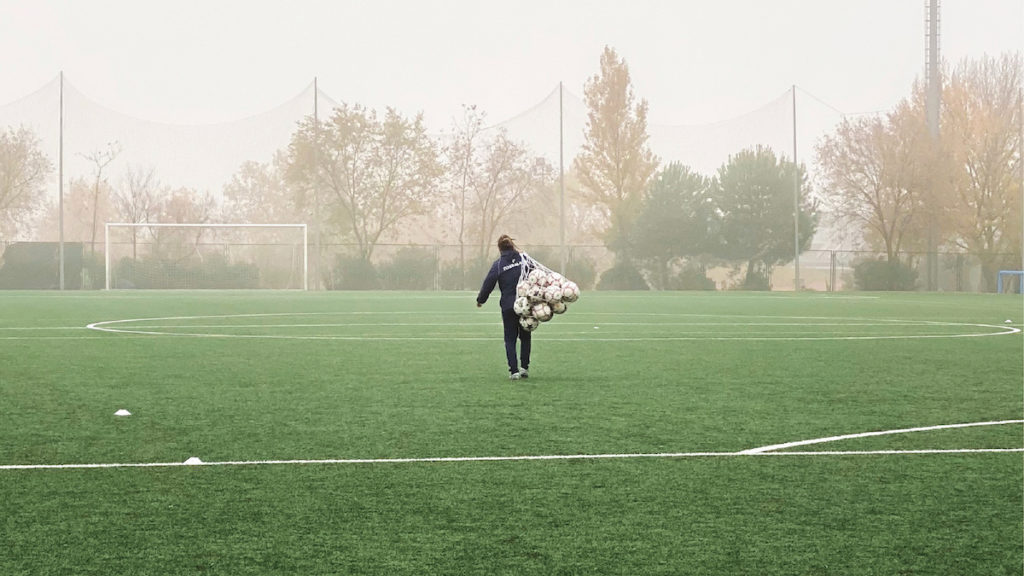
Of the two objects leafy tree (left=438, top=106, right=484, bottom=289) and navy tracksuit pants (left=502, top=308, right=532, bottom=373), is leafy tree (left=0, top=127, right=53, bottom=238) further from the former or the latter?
navy tracksuit pants (left=502, top=308, right=532, bottom=373)

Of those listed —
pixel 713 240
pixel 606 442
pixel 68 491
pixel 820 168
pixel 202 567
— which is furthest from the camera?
pixel 820 168

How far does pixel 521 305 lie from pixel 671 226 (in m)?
44.4

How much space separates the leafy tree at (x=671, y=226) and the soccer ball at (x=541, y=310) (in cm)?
4326

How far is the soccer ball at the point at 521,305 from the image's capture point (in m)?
11.9

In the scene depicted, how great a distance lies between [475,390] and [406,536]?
574 centimetres

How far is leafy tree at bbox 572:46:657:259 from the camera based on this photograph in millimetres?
60250

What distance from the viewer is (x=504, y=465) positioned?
7.14 meters

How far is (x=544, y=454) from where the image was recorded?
7.53 metres

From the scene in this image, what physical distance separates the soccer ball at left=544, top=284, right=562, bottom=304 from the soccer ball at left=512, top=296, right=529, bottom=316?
183 millimetres

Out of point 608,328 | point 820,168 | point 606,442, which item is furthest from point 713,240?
point 606,442

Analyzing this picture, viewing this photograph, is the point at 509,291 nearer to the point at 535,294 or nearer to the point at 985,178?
the point at 535,294

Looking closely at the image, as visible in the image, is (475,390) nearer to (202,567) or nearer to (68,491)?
(68,491)

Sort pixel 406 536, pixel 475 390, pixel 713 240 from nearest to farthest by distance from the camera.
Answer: pixel 406 536, pixel 475 390, pixel 713 240

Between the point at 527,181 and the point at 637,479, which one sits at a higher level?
the point at 527,181
